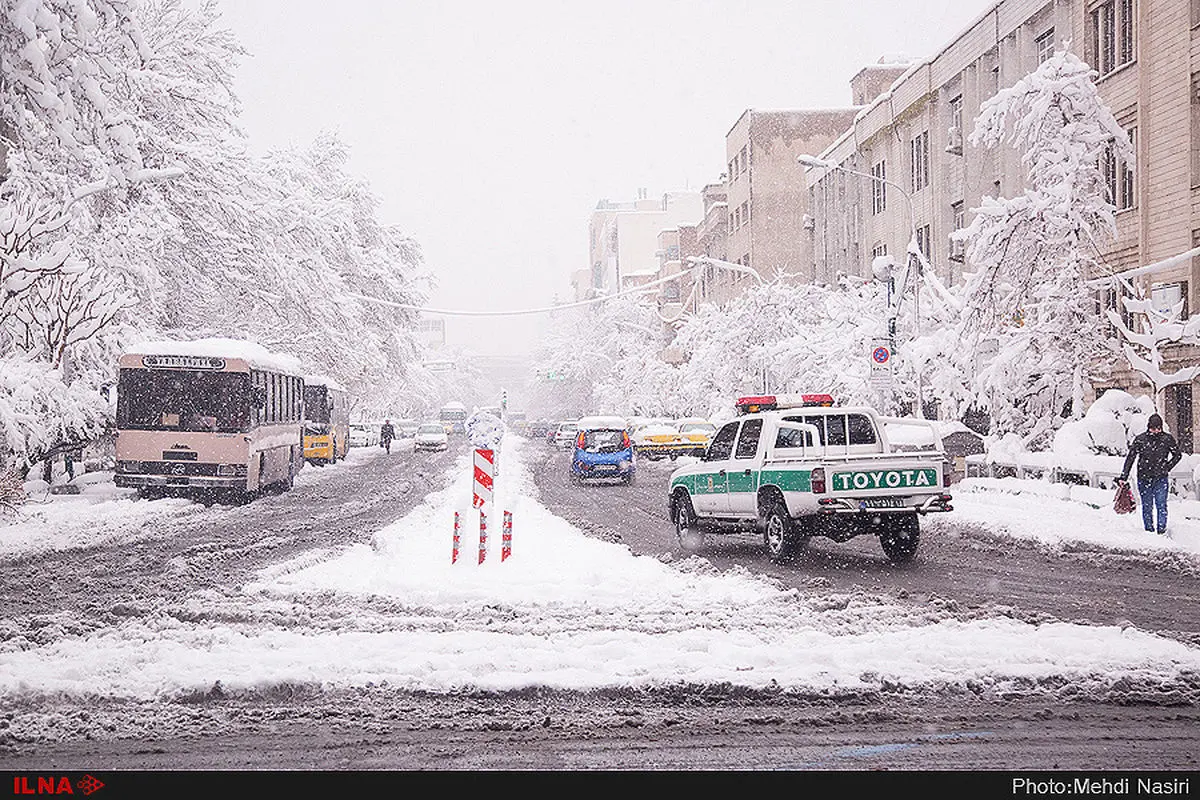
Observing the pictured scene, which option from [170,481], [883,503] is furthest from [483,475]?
[170,481]

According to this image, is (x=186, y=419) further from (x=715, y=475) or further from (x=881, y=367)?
(x=881, y=367)

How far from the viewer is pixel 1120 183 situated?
34719 millimetres

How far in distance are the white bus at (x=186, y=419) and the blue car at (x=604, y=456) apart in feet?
37.3

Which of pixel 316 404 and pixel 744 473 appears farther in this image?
pixel 316 404

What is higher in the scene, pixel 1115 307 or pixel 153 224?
pixel 153 224

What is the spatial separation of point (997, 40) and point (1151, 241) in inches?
505

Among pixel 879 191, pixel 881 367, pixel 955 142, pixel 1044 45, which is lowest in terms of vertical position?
pixel 881 367

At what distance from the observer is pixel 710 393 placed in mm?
69250

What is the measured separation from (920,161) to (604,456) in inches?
843

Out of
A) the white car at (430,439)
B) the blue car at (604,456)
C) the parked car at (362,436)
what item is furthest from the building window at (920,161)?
the parked car at (362,436)

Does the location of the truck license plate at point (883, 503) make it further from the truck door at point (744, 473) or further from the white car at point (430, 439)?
the white car at point (430, 439)

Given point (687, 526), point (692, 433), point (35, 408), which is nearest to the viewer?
point (687, 526)

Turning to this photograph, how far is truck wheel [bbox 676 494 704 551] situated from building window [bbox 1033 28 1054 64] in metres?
25.6

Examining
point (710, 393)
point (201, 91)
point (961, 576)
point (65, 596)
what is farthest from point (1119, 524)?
point (710, 393)
